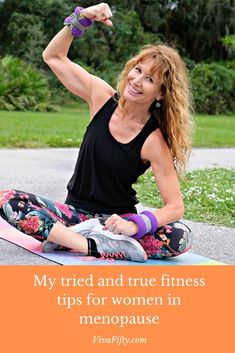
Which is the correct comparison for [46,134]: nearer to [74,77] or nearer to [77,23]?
[74,77]

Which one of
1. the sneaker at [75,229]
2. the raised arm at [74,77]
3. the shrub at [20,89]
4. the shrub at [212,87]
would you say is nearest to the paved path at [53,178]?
the sneaker at [75,229]

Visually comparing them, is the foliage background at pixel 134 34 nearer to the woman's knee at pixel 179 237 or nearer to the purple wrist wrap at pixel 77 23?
the purple wrist wrap at pixel 77 23

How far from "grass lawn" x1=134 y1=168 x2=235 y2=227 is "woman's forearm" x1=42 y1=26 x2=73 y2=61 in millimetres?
1679

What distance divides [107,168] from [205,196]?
6.78ft

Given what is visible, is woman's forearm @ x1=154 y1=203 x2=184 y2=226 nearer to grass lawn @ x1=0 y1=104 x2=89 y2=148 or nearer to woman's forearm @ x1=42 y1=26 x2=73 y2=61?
woman's forearm @ x1=42 y1=26 x2=73 y2=61

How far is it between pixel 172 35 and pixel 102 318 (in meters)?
25.7

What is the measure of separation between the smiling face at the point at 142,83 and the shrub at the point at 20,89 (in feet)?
41.8

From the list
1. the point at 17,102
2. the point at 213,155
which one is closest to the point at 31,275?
the point at 213,155

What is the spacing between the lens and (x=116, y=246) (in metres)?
3.31

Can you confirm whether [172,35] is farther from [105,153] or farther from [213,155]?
[105,153]

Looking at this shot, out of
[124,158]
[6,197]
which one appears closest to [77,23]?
[124,158]

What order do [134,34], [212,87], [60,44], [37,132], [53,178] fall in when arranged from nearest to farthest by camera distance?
[60,44] < [53,178] < [37,132] < [212,87] < [134,34]

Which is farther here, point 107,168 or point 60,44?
point 60,44

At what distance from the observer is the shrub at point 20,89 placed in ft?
52.3
